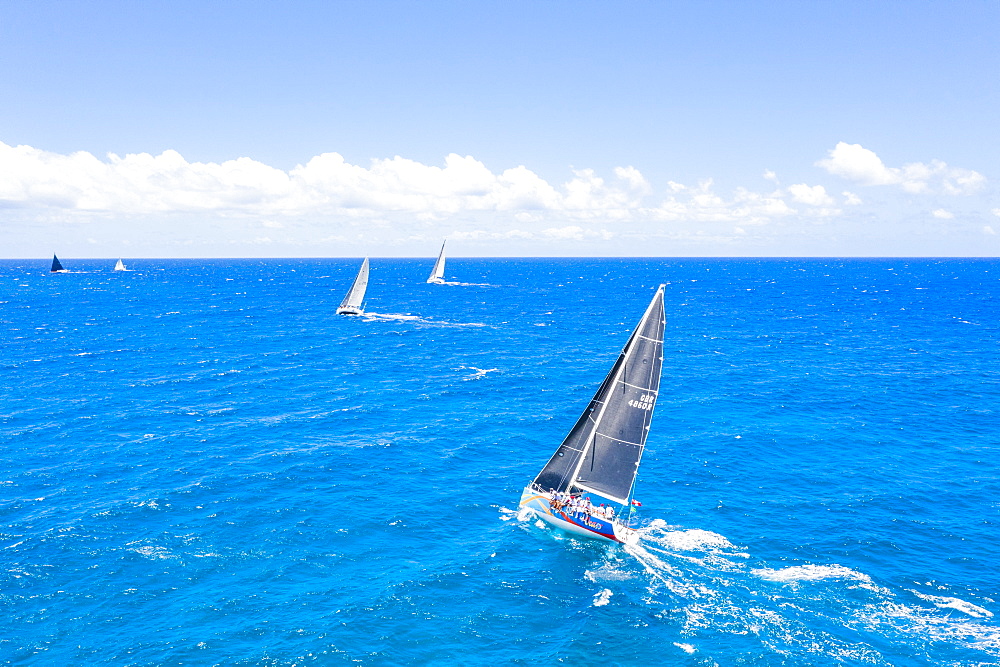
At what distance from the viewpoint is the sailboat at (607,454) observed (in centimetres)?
4316

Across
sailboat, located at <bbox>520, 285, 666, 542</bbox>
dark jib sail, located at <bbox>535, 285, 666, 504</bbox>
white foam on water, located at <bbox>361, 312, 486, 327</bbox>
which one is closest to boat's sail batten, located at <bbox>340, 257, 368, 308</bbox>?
white foam on water, located at <bbox>361, 312, 486, 327</bbox>

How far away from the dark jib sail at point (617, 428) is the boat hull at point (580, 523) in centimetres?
131

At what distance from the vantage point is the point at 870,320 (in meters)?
163

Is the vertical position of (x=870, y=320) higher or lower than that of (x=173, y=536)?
higher

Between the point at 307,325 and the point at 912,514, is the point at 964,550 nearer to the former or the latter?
the point at 912,514

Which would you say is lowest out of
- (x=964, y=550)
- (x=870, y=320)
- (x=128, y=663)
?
(x=128, y=663)

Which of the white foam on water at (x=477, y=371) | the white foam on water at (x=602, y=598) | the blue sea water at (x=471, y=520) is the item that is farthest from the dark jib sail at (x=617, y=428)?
the white foam on water at (x=477, y=371)

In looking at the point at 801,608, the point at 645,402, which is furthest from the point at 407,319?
the point at 801,608

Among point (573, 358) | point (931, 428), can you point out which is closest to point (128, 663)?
point (931, 428)

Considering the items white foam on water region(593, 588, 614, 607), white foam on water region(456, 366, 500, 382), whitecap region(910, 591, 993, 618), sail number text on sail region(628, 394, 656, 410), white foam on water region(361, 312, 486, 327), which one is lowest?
white foam on water region(593, 588, 614, 607)

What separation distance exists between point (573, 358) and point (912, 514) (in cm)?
6690

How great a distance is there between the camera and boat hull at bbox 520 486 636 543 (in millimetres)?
44625

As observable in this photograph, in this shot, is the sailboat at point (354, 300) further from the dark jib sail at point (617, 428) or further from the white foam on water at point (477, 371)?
the dark jib sail at point (617, 428)

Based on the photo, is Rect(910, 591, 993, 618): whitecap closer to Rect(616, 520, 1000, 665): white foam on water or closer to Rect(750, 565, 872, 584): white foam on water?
Rect(616, 520, 1000, 665): white foam on water
